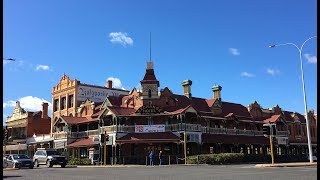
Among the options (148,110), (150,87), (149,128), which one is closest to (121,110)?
(148,110)

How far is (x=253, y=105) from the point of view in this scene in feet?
212

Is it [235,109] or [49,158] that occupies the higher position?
[235,109]

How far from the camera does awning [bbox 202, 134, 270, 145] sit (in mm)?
51312

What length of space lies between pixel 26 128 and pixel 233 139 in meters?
34.9


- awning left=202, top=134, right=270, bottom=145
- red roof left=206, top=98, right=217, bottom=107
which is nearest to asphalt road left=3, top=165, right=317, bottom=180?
awning left=202, top=134, right=270, bottom=145

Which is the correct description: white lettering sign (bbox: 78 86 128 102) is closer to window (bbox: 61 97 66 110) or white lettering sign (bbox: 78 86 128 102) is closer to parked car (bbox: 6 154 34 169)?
window (bbox: 61 97 66 110)

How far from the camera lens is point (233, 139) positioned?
5441cm

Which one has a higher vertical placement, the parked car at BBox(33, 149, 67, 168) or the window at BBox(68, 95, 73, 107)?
the window at BBox(68, 95, 73, 107)

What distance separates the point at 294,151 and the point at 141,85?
33.3 metres

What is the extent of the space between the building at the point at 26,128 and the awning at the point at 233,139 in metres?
28.0

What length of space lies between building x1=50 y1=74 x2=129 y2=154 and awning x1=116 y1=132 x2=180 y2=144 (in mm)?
13189

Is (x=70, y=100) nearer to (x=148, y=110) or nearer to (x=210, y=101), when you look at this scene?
(x=148, y=110)

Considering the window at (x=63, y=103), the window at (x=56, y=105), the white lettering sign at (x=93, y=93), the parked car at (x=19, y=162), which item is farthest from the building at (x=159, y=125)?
the parked car at (x=19, y=162)

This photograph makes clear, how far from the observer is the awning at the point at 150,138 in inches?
1898
